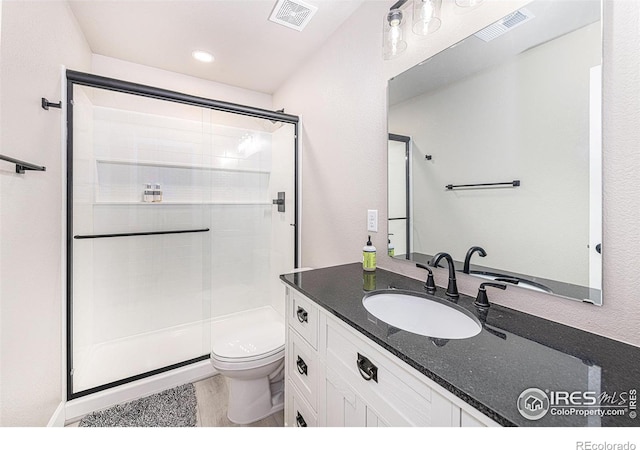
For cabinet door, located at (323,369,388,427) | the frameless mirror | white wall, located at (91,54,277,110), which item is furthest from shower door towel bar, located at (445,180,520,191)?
white wall, located at (91,54,277,110)

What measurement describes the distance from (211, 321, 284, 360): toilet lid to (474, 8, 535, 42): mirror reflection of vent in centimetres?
176

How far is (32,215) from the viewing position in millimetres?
1208

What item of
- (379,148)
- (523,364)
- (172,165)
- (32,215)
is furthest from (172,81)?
(523,364)

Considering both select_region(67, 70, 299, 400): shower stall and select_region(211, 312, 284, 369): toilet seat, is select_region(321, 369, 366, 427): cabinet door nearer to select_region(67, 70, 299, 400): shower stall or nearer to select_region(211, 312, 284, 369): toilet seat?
select_region(211, 312, 284, 369): toilet seat

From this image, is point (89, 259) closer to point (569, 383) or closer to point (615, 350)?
point (569, 383)

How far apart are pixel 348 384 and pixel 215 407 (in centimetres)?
121

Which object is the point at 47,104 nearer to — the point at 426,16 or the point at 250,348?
the point at 250,348

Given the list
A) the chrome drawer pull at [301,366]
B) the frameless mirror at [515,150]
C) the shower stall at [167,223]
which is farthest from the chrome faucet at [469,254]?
the shower stall at [167,223]

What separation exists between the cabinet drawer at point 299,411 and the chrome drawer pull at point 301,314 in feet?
1.12

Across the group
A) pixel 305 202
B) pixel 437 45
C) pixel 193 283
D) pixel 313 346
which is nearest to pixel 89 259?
pixel 193 283

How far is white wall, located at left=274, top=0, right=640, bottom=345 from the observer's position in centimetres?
70

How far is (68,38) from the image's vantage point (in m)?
1.57

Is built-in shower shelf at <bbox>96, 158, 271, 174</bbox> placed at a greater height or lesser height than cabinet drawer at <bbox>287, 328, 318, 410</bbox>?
greater

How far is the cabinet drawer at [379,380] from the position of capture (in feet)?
2.09
